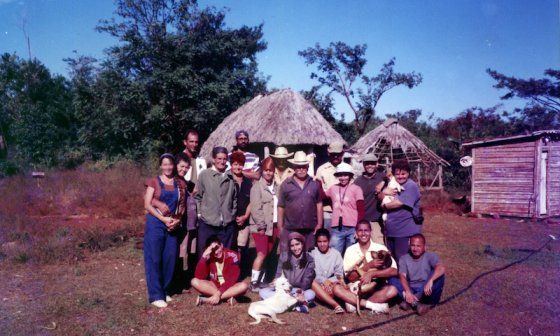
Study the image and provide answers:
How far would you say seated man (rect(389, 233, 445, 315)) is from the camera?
16.1 feet

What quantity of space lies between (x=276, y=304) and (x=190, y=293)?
1467 mm

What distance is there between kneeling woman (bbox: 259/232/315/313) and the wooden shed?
11.0 metres

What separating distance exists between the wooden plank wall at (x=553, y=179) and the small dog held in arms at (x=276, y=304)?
11.7 meters

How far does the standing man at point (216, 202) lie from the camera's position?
17.6 ft

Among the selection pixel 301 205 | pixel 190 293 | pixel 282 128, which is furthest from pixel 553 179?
pixel 190 293

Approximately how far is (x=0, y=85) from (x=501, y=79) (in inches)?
1306

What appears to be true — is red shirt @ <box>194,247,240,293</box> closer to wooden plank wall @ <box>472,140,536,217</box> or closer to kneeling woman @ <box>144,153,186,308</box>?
kneeling woman @ <box>144,153,186,308</box>

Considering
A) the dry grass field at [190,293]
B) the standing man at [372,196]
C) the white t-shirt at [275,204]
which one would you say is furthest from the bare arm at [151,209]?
the standing man at [372,196]

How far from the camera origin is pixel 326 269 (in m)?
5.16

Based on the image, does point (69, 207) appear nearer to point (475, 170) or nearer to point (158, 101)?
point (158, 101)

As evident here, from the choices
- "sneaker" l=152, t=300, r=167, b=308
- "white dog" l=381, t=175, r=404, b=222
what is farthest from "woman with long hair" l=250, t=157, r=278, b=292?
"white dog" l=381, t=175, r=404, b=222

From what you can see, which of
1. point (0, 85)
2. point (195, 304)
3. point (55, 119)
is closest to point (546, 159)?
point (195, 304)

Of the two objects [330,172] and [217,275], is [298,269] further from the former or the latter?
A: [330,172]

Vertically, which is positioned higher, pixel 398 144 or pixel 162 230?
pixel 398 144
